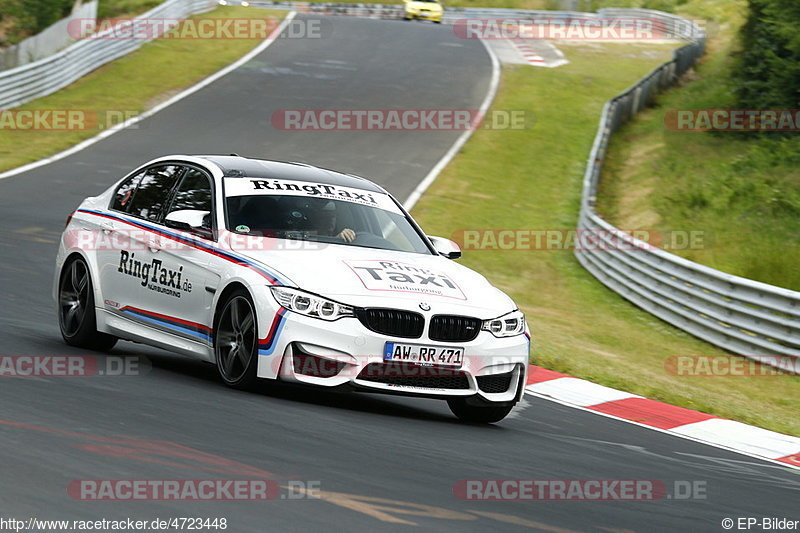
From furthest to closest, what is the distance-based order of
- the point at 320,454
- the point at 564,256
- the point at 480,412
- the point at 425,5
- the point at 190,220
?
the point at 425,5, the point at 564,256, the point at 480,412, the point at 190,220, the point at 320,454

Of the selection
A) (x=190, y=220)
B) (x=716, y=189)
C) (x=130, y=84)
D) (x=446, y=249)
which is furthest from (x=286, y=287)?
(x=130, y=84)

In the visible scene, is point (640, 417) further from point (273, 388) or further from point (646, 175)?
point (646, 175)

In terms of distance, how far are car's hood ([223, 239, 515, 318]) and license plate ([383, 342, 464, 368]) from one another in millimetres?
261

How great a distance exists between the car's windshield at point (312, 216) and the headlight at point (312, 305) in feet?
3.08

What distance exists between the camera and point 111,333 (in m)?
9.60

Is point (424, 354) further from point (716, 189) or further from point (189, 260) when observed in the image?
point (716, 189)

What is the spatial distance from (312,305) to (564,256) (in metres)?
14.0

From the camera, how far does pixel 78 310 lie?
995 cm

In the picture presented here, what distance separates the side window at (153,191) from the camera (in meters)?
9.56

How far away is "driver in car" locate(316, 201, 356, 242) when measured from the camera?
29.4 feet

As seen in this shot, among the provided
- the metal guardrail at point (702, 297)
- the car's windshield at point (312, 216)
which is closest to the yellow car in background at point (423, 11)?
the metal guardrail at point (702, 297)

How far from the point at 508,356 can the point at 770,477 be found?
1.84 metres

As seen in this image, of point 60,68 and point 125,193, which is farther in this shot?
point 60,68

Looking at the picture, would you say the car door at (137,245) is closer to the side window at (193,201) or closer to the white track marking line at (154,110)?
the side window at (193,201)
